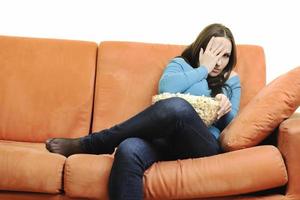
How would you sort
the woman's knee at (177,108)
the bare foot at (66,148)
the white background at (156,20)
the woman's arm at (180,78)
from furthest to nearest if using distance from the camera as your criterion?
the white background at (156,20), the woman's arm at (180,78), the bare foot at (66,148), the woman's knee at (177,108)

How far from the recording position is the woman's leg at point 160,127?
4.95 feet

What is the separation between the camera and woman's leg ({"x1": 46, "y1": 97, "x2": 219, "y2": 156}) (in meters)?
1.51

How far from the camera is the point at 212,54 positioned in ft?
6.36

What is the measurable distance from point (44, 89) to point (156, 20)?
733mm

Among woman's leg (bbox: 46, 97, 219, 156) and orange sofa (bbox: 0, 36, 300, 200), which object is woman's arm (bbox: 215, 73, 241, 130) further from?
woman's leg (bbox: 46, 97, 219, 156)

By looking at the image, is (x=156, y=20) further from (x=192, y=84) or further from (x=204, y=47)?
(x=192, y=84)

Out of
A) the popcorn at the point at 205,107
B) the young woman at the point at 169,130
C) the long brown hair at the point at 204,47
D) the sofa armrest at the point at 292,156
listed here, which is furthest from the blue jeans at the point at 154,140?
the long brown hair at the point at 204,47

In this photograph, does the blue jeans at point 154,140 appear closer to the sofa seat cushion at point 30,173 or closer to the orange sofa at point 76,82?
the sofa seat cushion at point 30,173

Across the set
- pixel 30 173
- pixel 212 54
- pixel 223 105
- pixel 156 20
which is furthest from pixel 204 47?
pixel 30 173

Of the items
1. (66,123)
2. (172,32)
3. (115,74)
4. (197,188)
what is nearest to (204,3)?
(172,32)

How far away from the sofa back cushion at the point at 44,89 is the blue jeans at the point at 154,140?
48 cm

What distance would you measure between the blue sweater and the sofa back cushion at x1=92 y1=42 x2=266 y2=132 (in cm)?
14

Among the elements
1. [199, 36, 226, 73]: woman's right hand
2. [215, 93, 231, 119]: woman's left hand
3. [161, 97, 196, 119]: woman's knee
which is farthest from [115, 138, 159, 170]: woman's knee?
[199, 36, 226, 73]: woman's right hand

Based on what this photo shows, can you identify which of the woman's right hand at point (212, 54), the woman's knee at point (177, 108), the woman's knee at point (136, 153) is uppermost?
the woman's right hand at point (212, 54)
